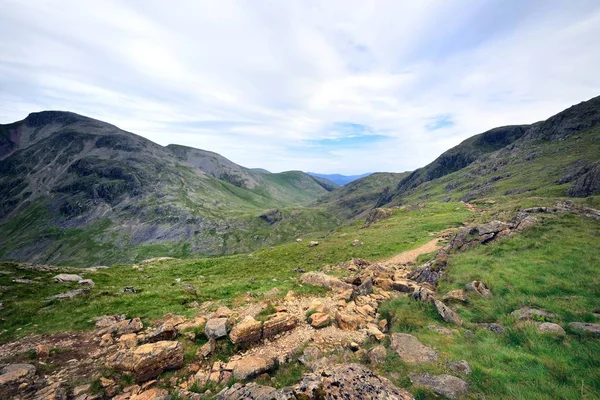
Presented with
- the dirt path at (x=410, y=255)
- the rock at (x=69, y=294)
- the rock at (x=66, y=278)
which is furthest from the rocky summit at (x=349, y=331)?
the dirt path at (x=410, y=255)

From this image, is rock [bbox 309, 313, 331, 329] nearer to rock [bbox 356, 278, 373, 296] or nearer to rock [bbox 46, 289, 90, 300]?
rock [bbox 356, 278, 373, 296]

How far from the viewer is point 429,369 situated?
1182 cm

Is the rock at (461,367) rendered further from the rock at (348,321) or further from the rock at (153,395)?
the rock at (153,395)

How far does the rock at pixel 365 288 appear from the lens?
2239 cm

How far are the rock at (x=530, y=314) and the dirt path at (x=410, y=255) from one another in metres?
19.2

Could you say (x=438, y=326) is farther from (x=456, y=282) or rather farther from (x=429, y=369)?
(x=456, y=282)

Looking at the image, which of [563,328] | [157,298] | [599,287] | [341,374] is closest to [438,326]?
[563,328]

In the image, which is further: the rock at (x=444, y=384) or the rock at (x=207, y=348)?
the rock at (x=207, y=348)

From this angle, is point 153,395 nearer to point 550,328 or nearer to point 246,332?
point 246,332

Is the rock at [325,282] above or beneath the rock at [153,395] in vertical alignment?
above

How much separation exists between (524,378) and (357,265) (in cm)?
2407

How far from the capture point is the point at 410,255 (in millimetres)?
37594

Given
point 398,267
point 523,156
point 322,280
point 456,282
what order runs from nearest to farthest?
point 456,282
point 322,280
point 398,267
point 523,156

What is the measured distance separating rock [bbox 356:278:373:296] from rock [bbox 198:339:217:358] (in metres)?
12.8
